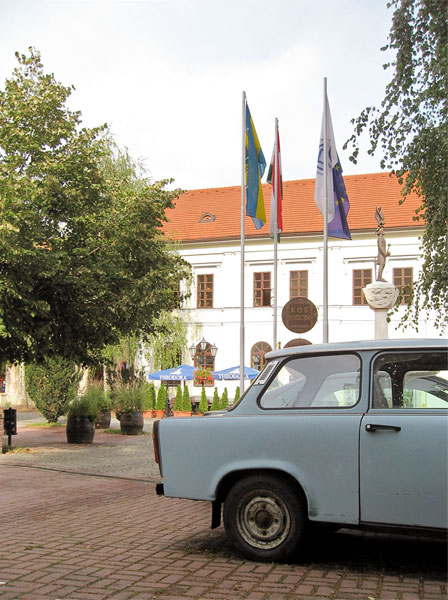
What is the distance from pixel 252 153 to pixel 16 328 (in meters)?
7.32

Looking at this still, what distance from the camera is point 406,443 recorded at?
5.38m

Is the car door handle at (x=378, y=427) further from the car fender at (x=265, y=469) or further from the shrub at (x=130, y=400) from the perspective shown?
the shrub at (x=130, y=400)

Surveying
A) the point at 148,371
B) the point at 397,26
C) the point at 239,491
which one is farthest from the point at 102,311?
the point at 148,371

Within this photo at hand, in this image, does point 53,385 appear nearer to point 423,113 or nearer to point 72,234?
point 72,234

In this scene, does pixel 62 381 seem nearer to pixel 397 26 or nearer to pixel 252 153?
pixel 252 153

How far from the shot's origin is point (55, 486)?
443 inches

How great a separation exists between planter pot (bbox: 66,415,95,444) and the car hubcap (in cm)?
1378

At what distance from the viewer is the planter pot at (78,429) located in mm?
19156

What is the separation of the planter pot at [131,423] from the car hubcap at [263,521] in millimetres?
16725

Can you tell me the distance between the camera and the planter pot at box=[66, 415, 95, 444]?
62.8ft

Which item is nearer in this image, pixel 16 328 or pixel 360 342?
pixel 360 342


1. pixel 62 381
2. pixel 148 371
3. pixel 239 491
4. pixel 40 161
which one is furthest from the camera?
pixel 148 371

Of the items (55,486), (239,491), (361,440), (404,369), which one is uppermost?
(404,369)

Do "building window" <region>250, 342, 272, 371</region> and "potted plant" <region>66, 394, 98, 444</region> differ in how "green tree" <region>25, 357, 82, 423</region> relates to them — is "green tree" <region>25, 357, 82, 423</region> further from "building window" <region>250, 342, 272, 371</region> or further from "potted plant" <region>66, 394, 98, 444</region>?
"building window" <region>250, 342, 272, 371</region>
